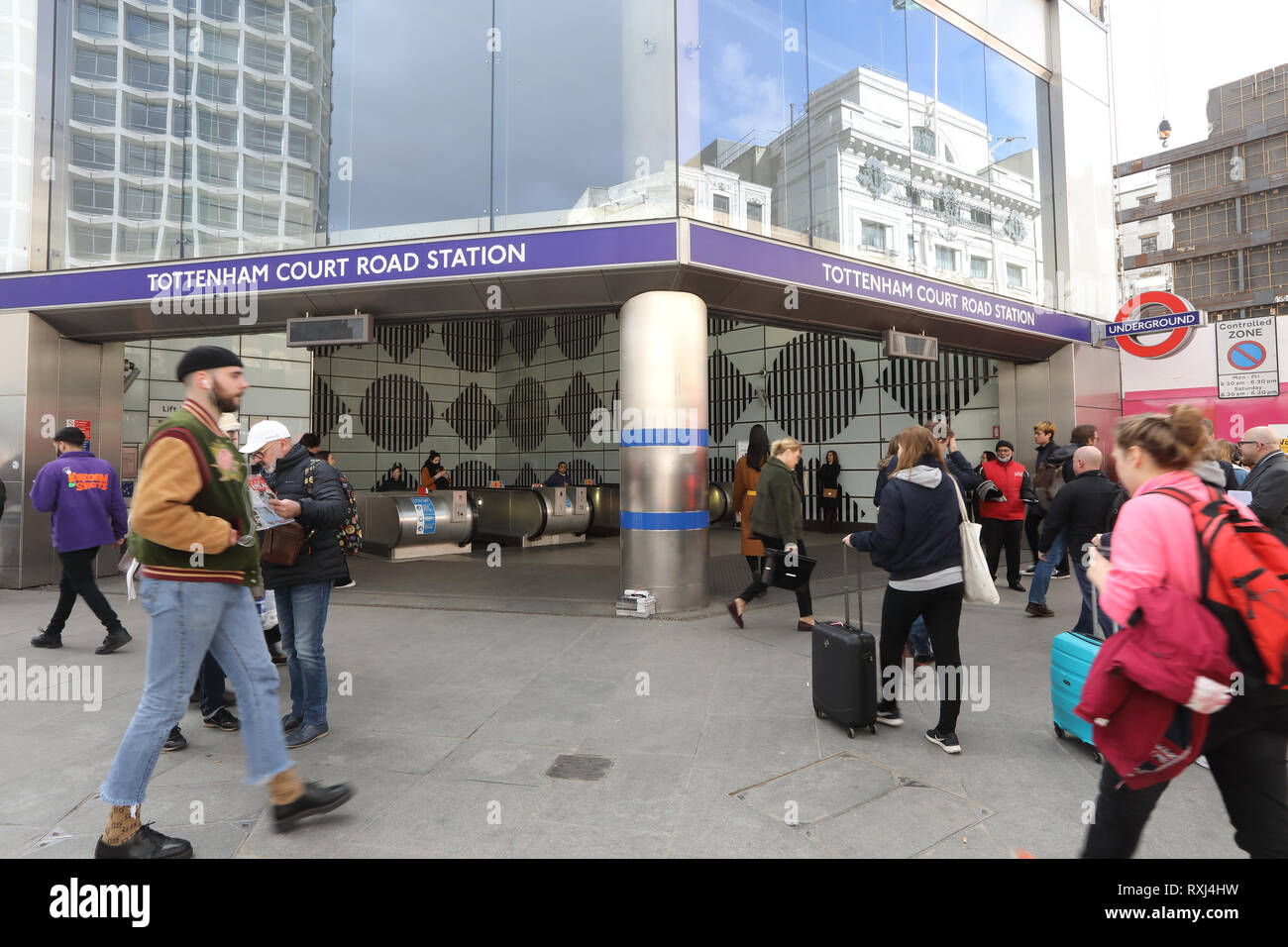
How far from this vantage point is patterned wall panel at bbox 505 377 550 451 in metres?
20.9

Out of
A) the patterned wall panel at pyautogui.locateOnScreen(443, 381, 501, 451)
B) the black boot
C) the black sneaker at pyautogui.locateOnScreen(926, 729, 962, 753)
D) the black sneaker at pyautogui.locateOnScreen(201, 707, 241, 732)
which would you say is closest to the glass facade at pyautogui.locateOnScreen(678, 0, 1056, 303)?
the black sneaker at pyautogui.locateOnScreen(926, 729, 962, 753)

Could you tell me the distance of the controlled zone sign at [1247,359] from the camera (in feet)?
33.9

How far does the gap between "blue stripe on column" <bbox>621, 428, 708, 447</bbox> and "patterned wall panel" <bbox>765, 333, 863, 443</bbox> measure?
8931 mm

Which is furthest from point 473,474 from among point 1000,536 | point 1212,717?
point 1212,717

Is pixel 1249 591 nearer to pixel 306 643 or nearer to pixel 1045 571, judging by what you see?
pixel 306 643

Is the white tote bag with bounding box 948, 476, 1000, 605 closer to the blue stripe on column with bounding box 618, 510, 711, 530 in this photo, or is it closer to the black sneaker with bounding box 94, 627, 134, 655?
the blue stripe on column with bounding box 618, 510, 711, 530

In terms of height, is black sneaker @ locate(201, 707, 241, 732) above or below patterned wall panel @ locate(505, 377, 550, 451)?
below

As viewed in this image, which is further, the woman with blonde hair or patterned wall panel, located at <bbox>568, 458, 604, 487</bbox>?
patterned wall panel, located at <bbox>568, 458, 604, 487</bbox>

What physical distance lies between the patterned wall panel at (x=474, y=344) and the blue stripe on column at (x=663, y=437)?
15372mm

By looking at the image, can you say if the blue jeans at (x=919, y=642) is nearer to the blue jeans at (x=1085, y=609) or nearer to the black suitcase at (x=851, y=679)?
the blue jeans at (x=1085, y=609)

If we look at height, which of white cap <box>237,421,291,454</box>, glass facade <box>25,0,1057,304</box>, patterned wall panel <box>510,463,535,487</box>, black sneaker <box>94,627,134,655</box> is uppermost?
glass facade <box>25,0,1057,304</box>

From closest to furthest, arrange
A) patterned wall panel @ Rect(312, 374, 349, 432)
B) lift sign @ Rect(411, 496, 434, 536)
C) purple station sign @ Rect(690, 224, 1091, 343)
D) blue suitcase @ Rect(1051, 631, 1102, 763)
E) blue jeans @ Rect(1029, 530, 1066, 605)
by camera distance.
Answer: blue suitcase @ Rect(1051, 631, 1102, 763)
blue jeans @ Rect(1029, 530, 1066, 605)
purple station sign @ Rect(690, 224, 1091, 343)
lift sign @ Rect(411, 496, 434, 536)
patterned wall panel @ Rect(312, 374, 349, 432)

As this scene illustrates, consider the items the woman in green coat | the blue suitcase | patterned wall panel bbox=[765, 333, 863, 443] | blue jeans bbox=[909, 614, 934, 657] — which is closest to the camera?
the blue suitcase
